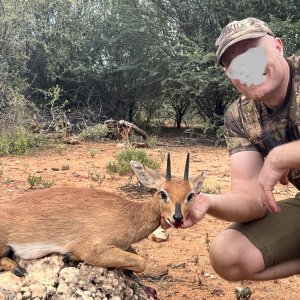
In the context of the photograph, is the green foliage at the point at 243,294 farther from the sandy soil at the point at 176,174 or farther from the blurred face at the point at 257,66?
the blurred face at the point at 257,66

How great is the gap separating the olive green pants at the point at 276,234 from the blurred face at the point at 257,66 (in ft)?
3.32

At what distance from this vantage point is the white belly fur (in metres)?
3.30

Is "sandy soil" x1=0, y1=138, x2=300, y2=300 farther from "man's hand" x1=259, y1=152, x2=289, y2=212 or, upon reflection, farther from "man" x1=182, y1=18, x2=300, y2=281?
"man's hand" x1=259, y1=152, x2=289, y2=212

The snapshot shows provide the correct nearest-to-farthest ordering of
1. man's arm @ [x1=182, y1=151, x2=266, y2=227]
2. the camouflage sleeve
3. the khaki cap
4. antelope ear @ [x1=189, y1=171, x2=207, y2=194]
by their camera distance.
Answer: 1. the khaki cap
2. antelope ear @ [x1=189, y1=171, x2=207, y2=194]
3. man's arm @ [x1=182, y1=151, x2=266, y2=227]
4. the camouflage sleeve

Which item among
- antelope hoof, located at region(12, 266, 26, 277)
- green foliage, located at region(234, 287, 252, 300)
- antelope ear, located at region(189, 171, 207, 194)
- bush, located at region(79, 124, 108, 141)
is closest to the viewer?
antelope hoof, located at region(12, 266, 26, 277)

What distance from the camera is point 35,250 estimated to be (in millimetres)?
3305

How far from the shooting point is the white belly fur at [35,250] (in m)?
3.30

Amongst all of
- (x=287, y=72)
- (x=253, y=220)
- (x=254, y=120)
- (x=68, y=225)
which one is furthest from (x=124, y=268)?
(x=287, y=72)

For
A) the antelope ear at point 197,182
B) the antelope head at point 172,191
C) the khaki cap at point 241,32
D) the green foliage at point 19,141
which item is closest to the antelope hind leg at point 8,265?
the antelope head at point 172,191

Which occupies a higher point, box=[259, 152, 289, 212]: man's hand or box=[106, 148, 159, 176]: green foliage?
box=[259, 152, 289, 212]: man's hand

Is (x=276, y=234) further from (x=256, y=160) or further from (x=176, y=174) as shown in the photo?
(x=176, y=174)

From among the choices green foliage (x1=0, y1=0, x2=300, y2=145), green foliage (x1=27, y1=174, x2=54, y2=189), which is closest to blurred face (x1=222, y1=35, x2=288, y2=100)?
green foliage (x1=27, y1=174, x2=54, y2=189)

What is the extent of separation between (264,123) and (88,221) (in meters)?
→ 1.44

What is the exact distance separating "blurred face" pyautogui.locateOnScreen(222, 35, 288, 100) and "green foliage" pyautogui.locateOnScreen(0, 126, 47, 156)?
7305 millimetres
